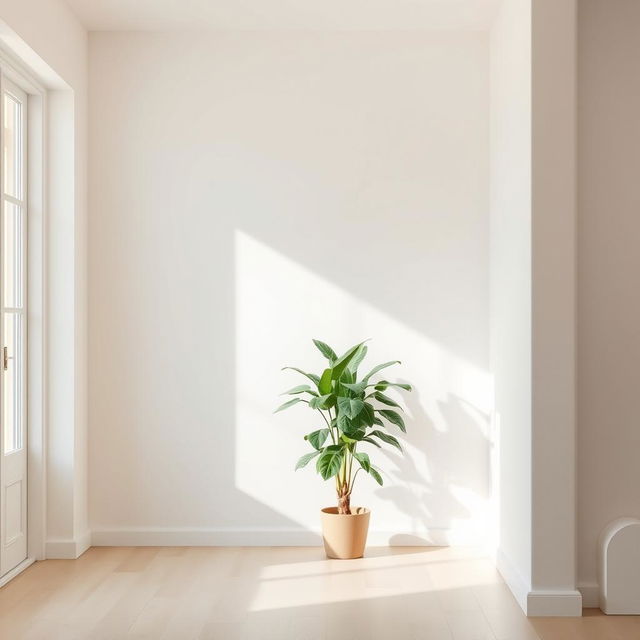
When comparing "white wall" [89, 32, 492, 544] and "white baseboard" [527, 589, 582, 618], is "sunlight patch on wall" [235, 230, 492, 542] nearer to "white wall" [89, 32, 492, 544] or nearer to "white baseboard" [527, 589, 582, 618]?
"white wall" [89, 32, 492, 544]

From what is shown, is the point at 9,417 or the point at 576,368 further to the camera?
the point at 9,417

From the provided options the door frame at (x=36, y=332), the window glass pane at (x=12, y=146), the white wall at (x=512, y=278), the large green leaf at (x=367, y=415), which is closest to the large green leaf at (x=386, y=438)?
the large green leaf at (x=367, y=415)

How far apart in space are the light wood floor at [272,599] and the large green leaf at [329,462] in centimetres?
46

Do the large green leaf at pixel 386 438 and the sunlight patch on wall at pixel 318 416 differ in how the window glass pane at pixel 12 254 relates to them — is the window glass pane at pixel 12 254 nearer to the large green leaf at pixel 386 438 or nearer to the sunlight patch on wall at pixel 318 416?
the sunlight patch on wall at pixel 318 416

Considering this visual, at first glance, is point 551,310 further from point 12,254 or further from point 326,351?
point 12,254

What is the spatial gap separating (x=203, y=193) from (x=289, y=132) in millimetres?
567

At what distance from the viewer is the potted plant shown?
3863mm

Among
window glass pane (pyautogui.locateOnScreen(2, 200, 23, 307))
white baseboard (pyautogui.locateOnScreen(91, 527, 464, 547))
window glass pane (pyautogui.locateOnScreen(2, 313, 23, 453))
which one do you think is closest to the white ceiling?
window glass pane (pyautogui.locateOnScreen(2, 200, 23, 307))

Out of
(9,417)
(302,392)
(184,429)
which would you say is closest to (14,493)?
(9,417)

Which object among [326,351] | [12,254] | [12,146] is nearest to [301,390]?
[326,351]

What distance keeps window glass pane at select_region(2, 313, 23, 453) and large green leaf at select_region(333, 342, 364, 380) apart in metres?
1.53

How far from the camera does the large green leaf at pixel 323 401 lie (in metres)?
3.88

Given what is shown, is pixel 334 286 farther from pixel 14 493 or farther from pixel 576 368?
pixel 14 493

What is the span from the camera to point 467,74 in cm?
430
